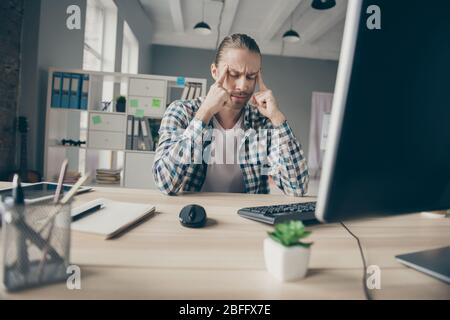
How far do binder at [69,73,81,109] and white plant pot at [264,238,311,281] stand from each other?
3.05 m

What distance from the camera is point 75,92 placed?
10.1 feet

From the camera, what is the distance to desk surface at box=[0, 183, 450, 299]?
431 millimetres

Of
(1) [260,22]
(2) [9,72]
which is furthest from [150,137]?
(1) [260,22]

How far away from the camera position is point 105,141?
10.6 feet

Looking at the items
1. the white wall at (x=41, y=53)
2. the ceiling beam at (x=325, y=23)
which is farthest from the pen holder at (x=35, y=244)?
the ceiling beam at (x=325, y=23)

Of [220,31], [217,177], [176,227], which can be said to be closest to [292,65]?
[220,31]

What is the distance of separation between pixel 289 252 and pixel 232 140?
1.10 m

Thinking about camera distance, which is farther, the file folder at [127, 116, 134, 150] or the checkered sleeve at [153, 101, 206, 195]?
the file folder at [127, 116, 134, 150]

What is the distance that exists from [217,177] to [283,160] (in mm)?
350

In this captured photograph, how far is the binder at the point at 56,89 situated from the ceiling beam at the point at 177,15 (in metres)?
A: 2.51

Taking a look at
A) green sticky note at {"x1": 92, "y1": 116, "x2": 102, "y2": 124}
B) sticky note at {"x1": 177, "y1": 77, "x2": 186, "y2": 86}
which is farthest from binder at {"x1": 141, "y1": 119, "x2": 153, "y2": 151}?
sticky note at {"x1": 177, "y1": 77, "x2": 186, "y2": 86}

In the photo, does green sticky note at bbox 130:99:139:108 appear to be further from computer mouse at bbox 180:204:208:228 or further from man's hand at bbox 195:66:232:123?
computer mouse at bbox 180:204:208:228

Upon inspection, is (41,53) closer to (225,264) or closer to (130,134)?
(130,134)
